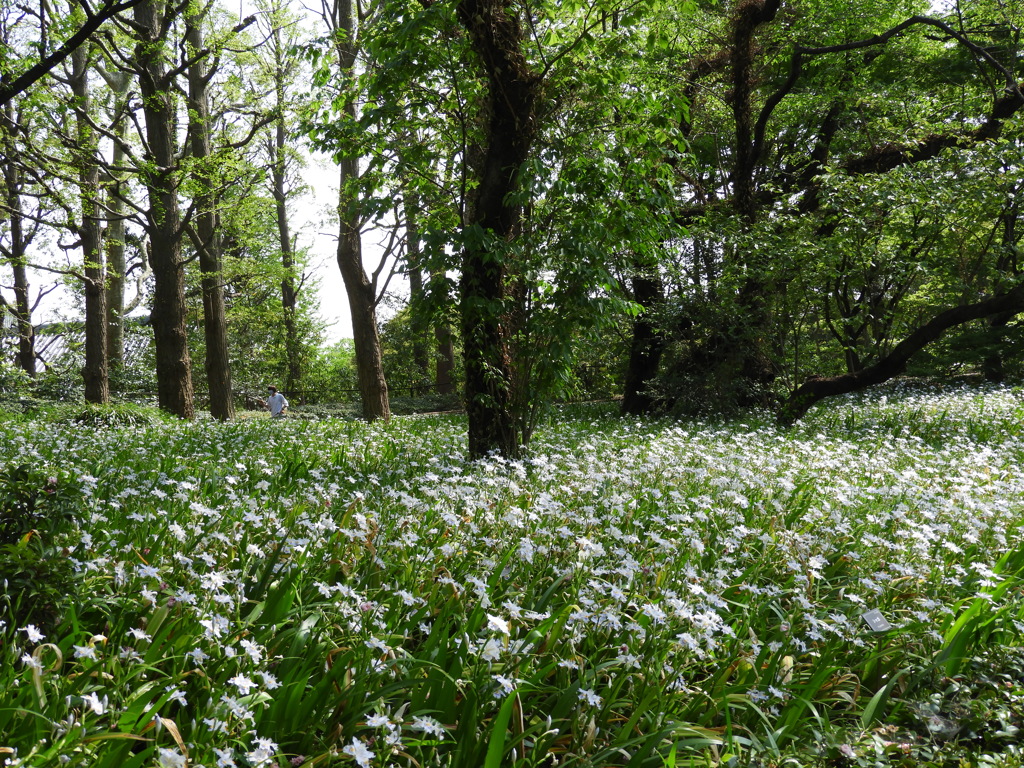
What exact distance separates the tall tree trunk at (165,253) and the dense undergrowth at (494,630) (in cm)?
755

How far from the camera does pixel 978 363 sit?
1895 cm

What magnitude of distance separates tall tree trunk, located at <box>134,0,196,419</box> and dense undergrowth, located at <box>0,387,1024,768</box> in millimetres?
7554

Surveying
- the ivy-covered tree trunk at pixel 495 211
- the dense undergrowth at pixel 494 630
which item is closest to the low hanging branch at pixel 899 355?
the ivy-covered tree trunk at pixel 495 211

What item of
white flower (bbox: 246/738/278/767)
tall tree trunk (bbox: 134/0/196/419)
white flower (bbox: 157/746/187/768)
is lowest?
white flower (bbox: 246/738/278/767)

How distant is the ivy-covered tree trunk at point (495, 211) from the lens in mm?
6246

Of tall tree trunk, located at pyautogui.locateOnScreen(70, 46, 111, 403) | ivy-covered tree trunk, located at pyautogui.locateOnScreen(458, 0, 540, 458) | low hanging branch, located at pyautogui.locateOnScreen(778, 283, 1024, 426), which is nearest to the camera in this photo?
ivy-covered tree trunk, located at pyautogui.locateOnScreen(458, 0, 540, 458)

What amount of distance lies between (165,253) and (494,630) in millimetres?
11511

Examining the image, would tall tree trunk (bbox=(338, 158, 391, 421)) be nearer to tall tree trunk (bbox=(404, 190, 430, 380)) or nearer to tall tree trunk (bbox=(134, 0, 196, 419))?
tall tree trunk (bbox=(134, 0, 196, 419))

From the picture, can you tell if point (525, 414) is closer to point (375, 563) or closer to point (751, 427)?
point (375, 563)

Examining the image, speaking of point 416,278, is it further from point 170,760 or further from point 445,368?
point 445,368

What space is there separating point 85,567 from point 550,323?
4372 mm

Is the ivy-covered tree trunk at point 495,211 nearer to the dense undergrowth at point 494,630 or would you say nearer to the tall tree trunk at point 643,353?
the dense undergrowth at point 494,630

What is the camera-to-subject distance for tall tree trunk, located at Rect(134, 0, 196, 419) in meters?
11.6

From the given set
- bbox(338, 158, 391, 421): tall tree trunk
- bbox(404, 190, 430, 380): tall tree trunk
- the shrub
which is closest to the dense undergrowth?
the shrub
